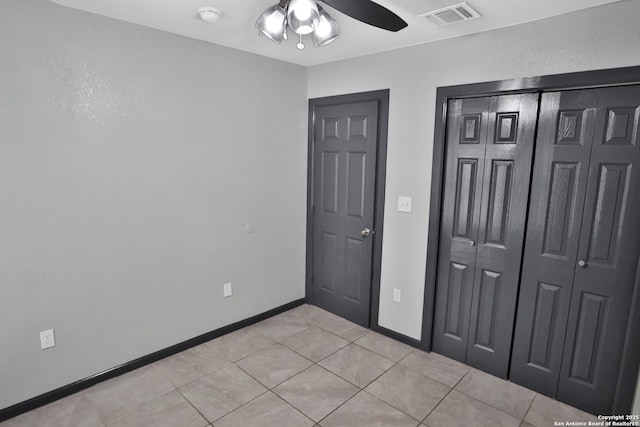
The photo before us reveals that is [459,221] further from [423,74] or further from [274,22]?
[274,22]

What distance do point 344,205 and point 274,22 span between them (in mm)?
1752

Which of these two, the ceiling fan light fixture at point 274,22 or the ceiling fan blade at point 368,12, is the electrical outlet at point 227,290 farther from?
the ceiling fan blade at point 368,12

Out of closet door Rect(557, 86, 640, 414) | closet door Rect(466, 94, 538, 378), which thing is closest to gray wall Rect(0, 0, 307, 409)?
closet door Rect(466, 94, 538, 378)

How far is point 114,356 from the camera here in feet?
8.09

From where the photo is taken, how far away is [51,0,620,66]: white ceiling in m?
1.96

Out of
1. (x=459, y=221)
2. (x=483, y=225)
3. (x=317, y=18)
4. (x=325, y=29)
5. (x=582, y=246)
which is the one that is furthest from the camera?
(x=459, y=221)

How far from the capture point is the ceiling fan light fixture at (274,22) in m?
1.88

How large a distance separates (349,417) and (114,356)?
5.44 ft

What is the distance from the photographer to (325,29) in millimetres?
2057

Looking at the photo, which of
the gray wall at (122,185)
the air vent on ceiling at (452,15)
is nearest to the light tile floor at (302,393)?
the gray wall at (122,185)

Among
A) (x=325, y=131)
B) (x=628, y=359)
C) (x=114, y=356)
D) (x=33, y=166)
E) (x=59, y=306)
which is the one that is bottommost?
(x=114, y=356)

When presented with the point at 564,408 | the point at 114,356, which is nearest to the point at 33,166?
the point at 114,356

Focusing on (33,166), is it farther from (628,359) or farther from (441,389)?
(628,359)

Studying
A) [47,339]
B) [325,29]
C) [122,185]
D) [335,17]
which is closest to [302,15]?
[325,29]
